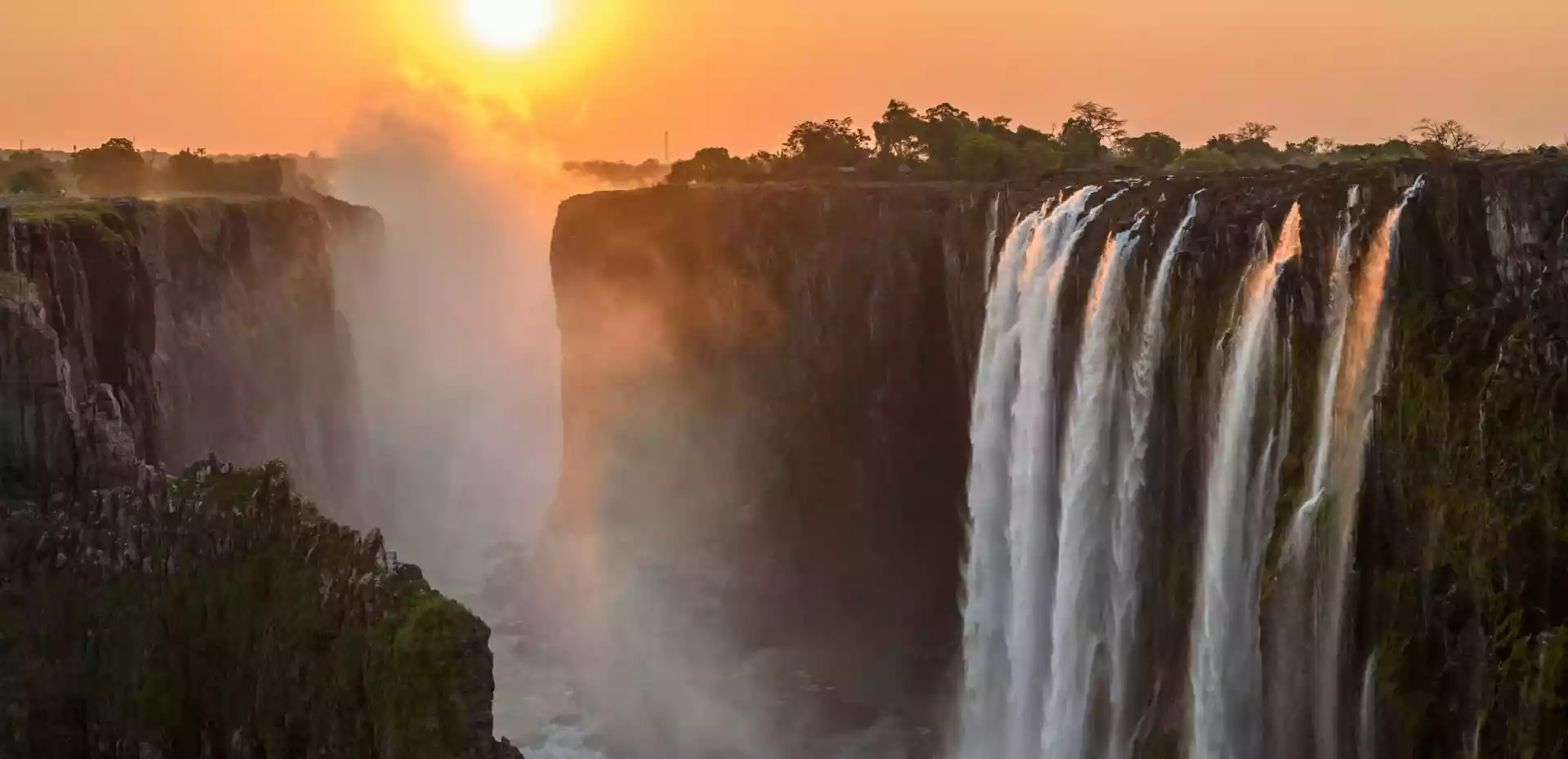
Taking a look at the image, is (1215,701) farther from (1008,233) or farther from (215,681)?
(215,681)

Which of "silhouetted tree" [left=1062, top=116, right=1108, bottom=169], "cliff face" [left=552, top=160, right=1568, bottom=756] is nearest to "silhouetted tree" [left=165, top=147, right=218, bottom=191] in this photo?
"cliff face" [left=552, top=160, right=1568, bottom=756]

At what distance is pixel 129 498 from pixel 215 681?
3.00 meters

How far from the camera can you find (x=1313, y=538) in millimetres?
15547

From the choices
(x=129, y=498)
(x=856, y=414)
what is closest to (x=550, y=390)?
(x=856, y=414)

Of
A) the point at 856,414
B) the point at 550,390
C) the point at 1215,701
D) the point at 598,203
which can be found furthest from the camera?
the point at 550,390

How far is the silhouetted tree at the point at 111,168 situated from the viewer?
51.8m

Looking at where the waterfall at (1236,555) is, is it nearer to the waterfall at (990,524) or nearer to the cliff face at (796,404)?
the waterfall at (990,524)

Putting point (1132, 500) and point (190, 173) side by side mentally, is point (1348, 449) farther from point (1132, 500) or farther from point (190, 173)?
point (190, 173)

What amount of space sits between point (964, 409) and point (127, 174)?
4059 centimetres

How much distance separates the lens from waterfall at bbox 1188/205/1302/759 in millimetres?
16812

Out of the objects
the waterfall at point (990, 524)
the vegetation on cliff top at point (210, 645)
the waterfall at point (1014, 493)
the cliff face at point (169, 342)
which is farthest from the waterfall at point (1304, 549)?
the cliff face at point (169, 342)

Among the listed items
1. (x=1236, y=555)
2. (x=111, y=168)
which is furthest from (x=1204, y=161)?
(x=111, y=168)

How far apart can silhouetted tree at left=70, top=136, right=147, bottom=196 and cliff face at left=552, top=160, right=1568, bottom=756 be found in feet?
69.4

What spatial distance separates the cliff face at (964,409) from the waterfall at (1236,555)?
1.42 ft
